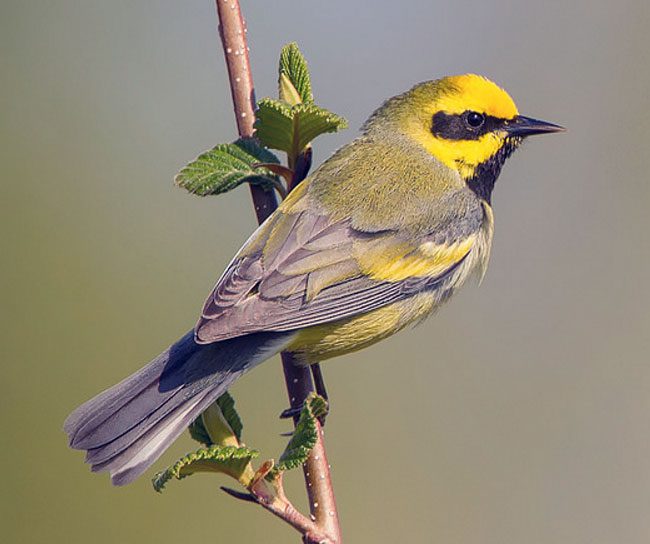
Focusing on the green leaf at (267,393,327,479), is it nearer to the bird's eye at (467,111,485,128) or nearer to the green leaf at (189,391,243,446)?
the green leaf at (189,391,243,446)


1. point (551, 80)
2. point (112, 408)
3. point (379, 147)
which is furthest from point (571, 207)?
point (112, 408)

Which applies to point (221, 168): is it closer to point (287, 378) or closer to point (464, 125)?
point (287, 378)

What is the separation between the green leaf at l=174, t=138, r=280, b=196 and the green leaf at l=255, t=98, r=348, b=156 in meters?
0.05

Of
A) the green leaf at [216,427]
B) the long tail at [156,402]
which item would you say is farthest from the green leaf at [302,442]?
the long tail at [156,402]

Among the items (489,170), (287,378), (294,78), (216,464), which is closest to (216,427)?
(216,464)

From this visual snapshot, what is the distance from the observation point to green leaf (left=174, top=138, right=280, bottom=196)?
237 centimetres

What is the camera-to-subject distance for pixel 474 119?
3.25 meters

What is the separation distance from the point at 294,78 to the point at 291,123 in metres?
0.15

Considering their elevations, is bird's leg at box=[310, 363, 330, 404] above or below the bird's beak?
below

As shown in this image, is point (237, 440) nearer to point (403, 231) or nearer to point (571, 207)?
point (403, 231)

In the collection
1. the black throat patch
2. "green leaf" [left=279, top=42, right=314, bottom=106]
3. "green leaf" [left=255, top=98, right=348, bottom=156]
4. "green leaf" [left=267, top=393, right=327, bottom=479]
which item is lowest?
"green leaf" [left=267, top=393, right=327, bottom=479]

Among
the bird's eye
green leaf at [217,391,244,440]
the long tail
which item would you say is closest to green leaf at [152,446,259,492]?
green leaf at [217,391,244,440]

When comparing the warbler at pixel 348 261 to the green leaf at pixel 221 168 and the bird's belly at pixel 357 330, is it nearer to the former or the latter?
the bird's belly at pixel 357 330

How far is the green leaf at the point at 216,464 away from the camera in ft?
6.00
